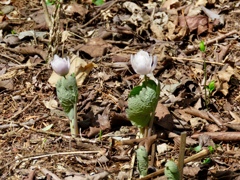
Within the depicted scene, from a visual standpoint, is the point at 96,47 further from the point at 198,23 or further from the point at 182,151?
the point at 182,151

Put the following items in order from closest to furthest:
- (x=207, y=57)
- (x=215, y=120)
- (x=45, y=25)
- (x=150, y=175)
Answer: (x=150, y=175), (x=215, y=120), (x=207, y=57), (x=45, y=25)

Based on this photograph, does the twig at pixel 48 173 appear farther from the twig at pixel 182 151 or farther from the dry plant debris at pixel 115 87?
the twig at pixel 182 151

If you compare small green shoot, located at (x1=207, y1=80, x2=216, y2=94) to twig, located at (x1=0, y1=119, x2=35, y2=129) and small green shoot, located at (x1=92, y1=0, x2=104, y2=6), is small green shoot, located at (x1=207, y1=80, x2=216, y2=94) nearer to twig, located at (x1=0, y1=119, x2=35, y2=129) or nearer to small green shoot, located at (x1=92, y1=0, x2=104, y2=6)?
twig, located at (x1=0, y1=119, x2=35, y2=129)

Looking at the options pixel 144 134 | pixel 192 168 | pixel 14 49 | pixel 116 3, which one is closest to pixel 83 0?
pixel 116 3

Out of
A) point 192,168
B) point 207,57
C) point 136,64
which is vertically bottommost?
point 192,168

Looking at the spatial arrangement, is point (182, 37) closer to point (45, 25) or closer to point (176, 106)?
point (176, 106)

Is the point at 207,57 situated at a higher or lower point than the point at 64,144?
higher
